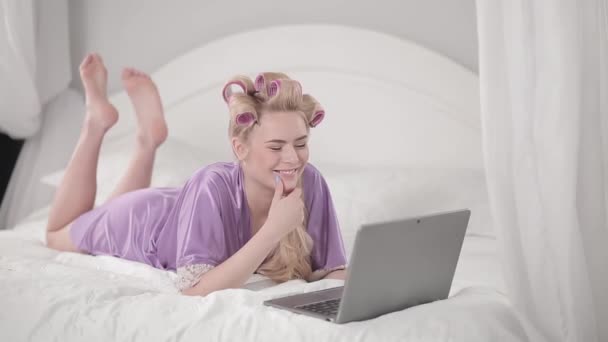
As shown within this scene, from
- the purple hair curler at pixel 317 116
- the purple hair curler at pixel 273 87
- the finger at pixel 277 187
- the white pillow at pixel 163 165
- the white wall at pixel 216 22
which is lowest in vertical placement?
the white pillow at pixel 163 165

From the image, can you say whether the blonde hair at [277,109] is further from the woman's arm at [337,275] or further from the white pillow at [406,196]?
the white pillow at [406,196]

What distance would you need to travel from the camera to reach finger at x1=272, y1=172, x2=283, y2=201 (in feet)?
5.50

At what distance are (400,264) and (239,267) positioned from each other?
39cm

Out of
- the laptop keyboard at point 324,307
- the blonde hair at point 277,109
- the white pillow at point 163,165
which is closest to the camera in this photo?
the laptop keyboard at point 324,307

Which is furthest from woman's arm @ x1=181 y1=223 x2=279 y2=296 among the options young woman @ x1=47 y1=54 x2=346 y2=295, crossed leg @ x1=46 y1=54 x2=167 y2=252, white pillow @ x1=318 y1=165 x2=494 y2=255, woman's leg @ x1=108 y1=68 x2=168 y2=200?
woman's leg @ x1=108 y1=68 x2=168 y2=200

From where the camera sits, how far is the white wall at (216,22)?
2766 millimetres

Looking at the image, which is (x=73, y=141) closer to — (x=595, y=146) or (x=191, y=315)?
(x=191, y=315)

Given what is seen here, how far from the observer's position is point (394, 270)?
1345 mm

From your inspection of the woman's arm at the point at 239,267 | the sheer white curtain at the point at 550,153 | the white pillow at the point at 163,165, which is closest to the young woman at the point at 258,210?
the woman's arm at the point at 239,267

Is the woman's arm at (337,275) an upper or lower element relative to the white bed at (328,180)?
lower

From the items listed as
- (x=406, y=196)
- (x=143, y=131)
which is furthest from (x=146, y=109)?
(x=406, y=196)

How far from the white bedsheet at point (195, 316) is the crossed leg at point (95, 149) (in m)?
0.63

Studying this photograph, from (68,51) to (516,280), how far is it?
8.33 ft

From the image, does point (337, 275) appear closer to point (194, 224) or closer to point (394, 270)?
point (194, 224)
